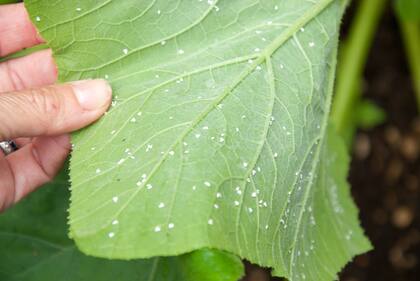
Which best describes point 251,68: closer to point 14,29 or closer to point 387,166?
point 14,29

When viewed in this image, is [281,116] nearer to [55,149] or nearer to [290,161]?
[290,161]

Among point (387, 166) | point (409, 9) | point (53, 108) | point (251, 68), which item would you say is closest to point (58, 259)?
point (53, 108)

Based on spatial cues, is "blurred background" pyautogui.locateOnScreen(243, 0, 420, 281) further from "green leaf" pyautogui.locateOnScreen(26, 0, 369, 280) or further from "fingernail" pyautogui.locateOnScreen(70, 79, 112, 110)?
"fingernail" pyautogui.locateOnScreen(70, 79, 112, 110)

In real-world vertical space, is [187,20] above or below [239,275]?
above

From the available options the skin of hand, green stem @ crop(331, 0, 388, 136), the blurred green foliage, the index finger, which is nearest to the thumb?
the skin of hand

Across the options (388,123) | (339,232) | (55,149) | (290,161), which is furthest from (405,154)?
(55,149)

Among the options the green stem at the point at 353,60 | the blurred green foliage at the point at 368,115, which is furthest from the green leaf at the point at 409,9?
the blurred green foliage at the point at 368,115
